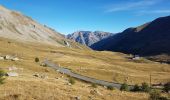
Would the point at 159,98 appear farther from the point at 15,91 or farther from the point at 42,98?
the point at 15,91

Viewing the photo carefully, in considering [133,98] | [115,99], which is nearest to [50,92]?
[115,99]

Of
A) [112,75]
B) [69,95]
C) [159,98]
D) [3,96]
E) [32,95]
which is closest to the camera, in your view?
[3,96]

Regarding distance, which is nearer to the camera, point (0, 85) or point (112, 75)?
point (0, 85)

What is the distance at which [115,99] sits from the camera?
3062 cm

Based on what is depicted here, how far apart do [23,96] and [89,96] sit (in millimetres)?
7077

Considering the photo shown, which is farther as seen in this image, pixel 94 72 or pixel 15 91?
pixel 94 72

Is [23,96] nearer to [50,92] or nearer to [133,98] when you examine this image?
[50,92]

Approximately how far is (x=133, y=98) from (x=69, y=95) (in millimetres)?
7381

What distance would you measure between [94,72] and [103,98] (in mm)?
104860

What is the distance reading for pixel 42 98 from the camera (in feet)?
87.7

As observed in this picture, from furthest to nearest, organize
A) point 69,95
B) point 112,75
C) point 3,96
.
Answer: point 112,75 → point 69,95 → point 3,96

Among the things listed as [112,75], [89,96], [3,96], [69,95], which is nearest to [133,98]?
[89,96]

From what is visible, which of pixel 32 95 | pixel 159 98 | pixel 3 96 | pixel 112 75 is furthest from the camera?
pixel 112 75

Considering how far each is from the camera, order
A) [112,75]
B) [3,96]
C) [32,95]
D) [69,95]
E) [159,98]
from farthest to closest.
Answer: [112,75]
[159,98]
[69,95]
[32,95]
[3,96]
